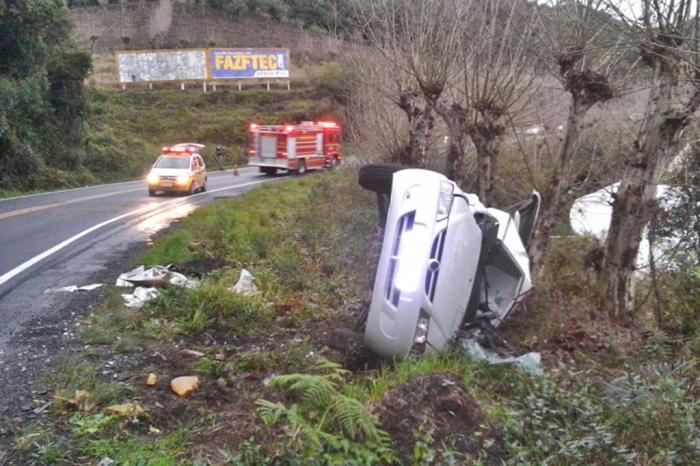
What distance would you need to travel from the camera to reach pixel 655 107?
26.4ft

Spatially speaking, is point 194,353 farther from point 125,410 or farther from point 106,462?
point 106,462

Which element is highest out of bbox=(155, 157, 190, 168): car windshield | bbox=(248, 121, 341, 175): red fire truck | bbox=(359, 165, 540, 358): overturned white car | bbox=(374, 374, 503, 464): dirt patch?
bbox=(359, 165, 540, 358): overturned white car

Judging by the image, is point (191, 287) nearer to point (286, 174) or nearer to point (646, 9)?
point (646, 9)

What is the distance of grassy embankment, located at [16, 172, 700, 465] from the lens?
4199 mm

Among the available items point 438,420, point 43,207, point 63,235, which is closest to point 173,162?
point 43,207

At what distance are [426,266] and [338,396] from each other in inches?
55.1

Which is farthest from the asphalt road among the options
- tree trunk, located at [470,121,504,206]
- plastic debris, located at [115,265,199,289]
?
tree trunk, located at [470,121,504,206]

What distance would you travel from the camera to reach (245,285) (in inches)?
337

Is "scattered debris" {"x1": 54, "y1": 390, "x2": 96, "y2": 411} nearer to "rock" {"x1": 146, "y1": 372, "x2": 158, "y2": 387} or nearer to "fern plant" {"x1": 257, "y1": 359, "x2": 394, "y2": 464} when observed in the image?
"rock" {"x1": 146, "y1": 372, "x2": 158, "y2": 387}

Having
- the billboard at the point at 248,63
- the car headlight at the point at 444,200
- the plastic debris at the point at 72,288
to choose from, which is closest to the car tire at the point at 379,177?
the car headlight at the point at 444,200

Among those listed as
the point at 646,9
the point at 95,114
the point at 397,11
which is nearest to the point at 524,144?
the point at 397,11

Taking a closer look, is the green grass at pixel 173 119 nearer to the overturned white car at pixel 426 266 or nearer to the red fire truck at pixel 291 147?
the red fire truck at pixel 291 147

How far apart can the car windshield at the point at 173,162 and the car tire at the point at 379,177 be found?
17.4m

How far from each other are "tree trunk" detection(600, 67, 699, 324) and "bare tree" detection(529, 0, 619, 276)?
2.87ft
